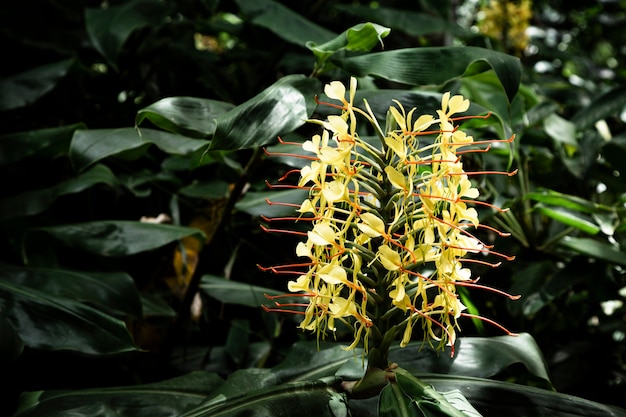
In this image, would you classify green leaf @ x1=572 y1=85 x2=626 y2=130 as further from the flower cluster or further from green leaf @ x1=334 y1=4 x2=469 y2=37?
the flower cluster

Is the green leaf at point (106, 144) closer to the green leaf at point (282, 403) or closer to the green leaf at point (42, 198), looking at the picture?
the green leaf at point (42, 198)

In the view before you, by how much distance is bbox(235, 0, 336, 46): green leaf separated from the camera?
1.55m

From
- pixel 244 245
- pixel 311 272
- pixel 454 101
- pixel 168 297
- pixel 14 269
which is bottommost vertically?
pixel 168 297

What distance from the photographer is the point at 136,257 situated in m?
1.51

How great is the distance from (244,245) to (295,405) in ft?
2.60

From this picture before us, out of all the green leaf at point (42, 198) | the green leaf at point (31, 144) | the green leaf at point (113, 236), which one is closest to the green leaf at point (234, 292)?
the green leaf at point (113, 236)

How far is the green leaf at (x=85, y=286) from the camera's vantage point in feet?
Result: 3.53

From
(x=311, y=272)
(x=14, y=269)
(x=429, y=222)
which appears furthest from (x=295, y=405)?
(x=14, y=269)

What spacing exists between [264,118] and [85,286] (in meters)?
0.52

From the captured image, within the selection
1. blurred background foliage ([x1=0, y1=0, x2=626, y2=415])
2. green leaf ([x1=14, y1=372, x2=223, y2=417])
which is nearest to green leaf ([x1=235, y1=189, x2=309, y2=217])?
blurred background foliage ([x1=0, y1=0, x2=626, y2=415])

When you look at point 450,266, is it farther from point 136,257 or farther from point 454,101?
point 136,257

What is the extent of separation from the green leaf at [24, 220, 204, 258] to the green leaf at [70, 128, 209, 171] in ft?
0.54

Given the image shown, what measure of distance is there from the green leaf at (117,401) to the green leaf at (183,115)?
361mm

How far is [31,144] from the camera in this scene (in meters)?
1.29
